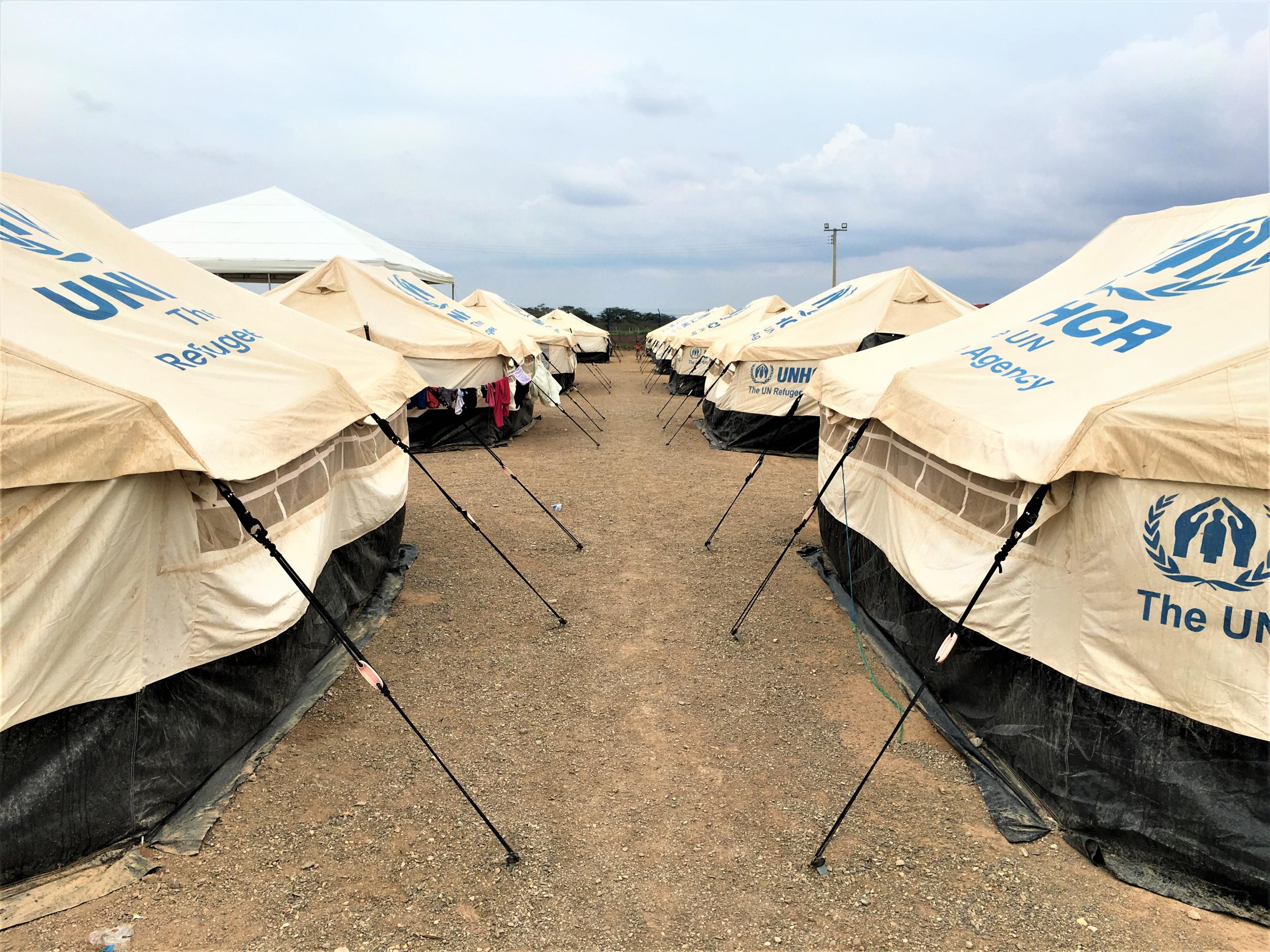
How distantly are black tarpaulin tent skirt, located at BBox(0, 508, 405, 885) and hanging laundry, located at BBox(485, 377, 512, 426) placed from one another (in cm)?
890

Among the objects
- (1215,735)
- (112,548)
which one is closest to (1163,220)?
Result: (1215,735)

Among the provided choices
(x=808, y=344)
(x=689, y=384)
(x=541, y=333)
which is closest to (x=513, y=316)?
(x=541, y=333)

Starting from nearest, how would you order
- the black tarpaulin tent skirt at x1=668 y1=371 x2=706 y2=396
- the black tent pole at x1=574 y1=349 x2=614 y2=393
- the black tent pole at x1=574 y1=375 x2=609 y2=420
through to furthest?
the black tent pole at x1=574 y1=375 x2=609 y2=420
the black tarpaulin tent skirt at x1=668 y1=371 x2=706 y2=396
the black tent pole at x1=574 y1=349 x2=614 y2=393

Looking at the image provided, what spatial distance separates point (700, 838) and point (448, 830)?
1.20 m

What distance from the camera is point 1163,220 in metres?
5.41

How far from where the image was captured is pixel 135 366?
11.6 feet

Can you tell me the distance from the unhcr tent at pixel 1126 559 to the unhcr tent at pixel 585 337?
28078mm

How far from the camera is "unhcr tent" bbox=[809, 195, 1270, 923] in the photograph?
286 centimetres

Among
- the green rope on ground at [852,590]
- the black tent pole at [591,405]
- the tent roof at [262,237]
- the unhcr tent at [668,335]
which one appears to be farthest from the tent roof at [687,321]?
the green rope on ground at [852,590]

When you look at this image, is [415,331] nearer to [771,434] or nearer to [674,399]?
[771,434]

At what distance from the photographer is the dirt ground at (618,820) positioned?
2912mm

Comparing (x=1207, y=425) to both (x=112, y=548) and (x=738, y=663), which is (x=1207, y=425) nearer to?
(x=738, y=663)

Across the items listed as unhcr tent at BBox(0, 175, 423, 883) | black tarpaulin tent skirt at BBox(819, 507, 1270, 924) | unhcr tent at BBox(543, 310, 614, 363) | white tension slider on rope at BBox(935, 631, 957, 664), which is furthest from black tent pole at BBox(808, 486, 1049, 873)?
unhcr tent at BBox(543, 310, 614, 363)

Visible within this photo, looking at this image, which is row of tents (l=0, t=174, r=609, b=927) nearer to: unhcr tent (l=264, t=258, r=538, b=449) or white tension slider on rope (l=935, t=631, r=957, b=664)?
white tension slider on rope (l=935, t=631, r=957, b=664)
